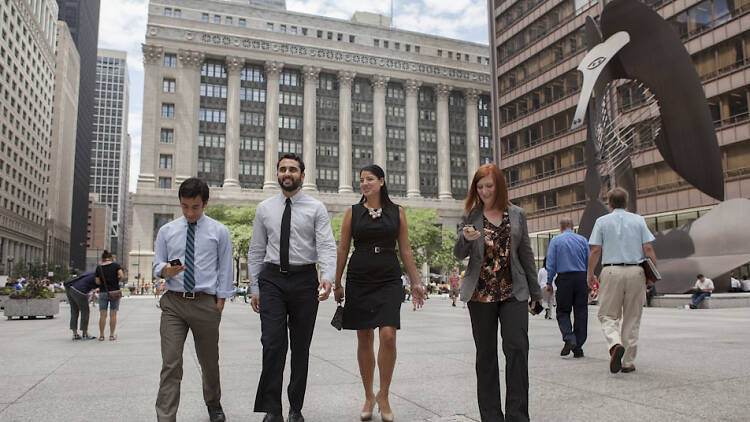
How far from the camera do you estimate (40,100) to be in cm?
10069

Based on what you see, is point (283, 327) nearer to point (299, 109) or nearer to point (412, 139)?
point (299, 109)

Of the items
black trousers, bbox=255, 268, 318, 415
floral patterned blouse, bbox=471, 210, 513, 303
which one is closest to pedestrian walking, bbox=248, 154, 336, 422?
black trousers, bbox=255, 268, 318, 415

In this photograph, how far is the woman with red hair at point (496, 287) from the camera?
3.88 metres

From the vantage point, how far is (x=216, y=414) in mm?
4281

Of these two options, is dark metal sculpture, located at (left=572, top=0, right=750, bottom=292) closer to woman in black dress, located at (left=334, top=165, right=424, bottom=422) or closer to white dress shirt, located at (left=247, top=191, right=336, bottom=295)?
woman in black dress, located at (left=334, top=165, right=424, bottom=422)

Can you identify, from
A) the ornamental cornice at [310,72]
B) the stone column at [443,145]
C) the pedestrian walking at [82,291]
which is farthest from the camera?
the stone column at [443,145]

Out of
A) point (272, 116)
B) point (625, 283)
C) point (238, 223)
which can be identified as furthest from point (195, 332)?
point (272, 116)

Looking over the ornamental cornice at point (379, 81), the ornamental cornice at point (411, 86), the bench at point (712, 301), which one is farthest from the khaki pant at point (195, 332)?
the ornamental cornice at point (411, 86)

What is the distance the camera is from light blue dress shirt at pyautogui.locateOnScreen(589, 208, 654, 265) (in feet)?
20.0

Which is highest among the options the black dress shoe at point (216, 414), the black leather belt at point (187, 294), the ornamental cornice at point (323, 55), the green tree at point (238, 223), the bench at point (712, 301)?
the ornamental cornice at point (323, 55)

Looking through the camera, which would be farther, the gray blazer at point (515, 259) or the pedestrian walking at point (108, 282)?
the pedestrian walking at point (108, 282)

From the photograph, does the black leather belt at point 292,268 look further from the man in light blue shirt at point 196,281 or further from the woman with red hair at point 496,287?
the woman with red hair at point 496,287

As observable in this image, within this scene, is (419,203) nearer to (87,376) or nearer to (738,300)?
(738,300)

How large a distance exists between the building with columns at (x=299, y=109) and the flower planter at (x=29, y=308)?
176 feet
